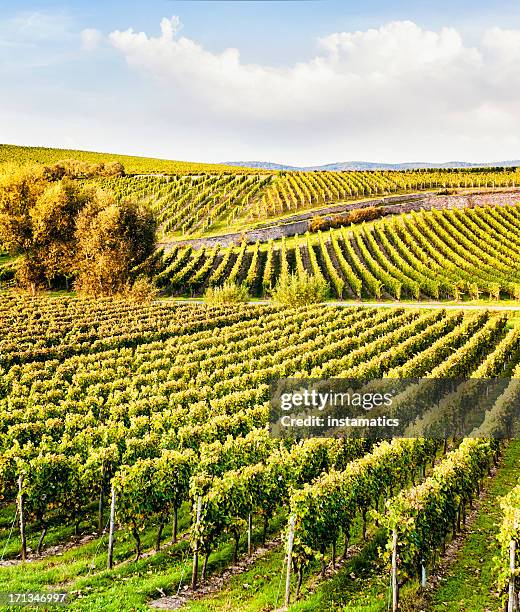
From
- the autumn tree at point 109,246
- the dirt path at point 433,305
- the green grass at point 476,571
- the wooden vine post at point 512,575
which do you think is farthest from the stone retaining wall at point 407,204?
the wooden vine post at point 512,575

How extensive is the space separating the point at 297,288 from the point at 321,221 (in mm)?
37045

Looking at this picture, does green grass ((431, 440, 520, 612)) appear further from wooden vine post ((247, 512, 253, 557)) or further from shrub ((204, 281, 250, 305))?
shrub ((204, 281, 250, 305))

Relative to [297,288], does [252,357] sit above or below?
below

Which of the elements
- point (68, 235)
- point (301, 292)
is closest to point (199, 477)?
point (301, 292)

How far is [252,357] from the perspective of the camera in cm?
2862

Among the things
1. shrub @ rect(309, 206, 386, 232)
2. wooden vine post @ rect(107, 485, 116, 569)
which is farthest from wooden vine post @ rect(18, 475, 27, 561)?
shrub @ rect(309, 206, 386, 232)

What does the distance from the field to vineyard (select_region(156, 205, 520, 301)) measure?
945 centimetres

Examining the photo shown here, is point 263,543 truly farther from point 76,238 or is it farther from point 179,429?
point 76,238

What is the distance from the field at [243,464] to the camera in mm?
11570

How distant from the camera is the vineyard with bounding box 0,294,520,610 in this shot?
38.7 feet

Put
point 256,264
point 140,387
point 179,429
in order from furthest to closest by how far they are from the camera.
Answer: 1. point 256,264
2. point 140,387
3. point 179,429

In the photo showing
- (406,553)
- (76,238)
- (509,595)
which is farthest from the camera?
(76,238)

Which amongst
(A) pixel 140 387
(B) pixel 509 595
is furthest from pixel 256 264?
(B) pixel 509 595
